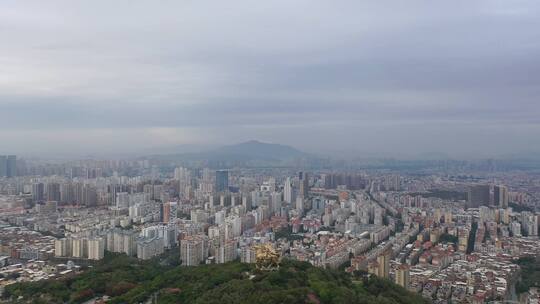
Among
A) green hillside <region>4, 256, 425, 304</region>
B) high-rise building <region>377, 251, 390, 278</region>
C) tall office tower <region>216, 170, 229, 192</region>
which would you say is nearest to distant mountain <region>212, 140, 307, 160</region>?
tall office tower <region>216, 170, 229, 192</region>

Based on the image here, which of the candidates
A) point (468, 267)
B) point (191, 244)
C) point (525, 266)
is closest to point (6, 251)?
point (191, 244)

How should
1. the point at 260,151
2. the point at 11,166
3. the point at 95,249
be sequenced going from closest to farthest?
the point at 95,249 < the point at 11,166 < the point at 260,151

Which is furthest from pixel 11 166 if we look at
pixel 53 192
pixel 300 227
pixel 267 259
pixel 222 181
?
pixel 267 259

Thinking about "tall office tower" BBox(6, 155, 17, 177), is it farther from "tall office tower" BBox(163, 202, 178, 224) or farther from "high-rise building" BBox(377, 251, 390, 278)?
"high-rise building" BBox(377, 251, 390, 278)

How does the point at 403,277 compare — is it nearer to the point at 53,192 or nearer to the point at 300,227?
the point at 300,227

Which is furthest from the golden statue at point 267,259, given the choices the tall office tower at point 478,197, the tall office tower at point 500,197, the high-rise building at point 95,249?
the tall office tower at point 500,197

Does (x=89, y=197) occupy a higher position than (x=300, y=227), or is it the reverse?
(x=89, y=197)
